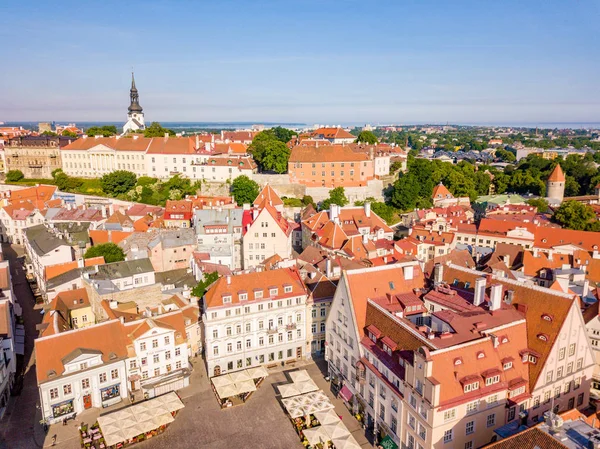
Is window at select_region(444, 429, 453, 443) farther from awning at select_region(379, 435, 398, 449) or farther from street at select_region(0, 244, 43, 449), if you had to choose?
street at select_region(0, 244, 43, 449)

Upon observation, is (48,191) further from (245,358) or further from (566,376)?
(566,376)

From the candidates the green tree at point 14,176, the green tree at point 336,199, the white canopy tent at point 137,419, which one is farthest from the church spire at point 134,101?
the white canopy tent at point 137,419

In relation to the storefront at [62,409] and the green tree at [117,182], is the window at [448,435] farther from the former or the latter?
the green tree at [117,182]

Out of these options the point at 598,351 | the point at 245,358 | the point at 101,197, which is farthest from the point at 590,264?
the point at 101,197

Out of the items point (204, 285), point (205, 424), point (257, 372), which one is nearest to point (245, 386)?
point (257, 372)

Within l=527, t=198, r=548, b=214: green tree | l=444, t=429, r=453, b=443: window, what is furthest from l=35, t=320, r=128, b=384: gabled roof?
l=527, t=198, r=548, b=214: green tree

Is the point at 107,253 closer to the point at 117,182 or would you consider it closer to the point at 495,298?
the point at 117,182
